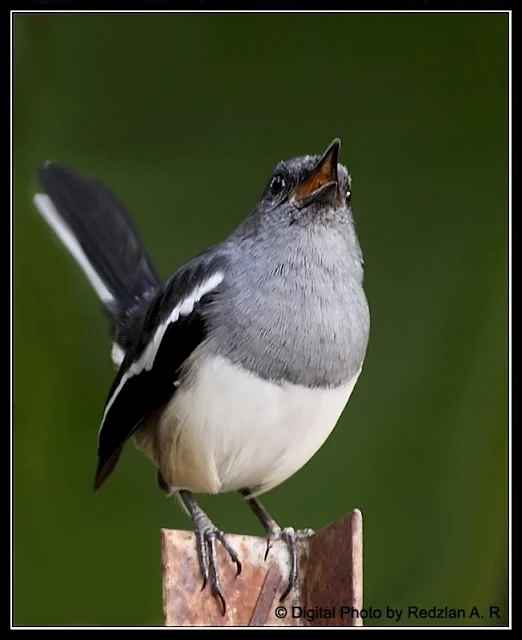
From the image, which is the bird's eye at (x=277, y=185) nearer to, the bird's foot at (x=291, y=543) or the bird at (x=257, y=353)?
the bird at (x=257, y=353)

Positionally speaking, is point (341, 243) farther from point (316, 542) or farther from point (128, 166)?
point (128, 166)

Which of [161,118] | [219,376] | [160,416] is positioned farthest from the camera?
[161,118]

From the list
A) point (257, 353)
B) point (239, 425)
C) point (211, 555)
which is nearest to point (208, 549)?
point (211, 555)

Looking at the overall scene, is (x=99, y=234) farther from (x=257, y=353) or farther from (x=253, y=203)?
(x=257, y=353)

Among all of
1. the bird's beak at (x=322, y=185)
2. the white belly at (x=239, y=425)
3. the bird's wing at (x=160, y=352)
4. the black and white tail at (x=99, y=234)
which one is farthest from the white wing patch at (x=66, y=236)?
the bird's beak at (x=322, y=185)

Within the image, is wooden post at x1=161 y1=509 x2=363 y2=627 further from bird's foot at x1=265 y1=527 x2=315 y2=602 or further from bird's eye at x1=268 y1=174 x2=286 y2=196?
bird's eye at x1=268 y1=174 x2=286 y2=196

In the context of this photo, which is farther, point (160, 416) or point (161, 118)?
point (161, 118)

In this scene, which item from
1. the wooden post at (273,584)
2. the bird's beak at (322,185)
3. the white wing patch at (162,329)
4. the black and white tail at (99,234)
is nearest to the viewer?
the wooden post at (273,584)

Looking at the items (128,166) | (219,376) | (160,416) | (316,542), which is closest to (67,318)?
(128,166)
